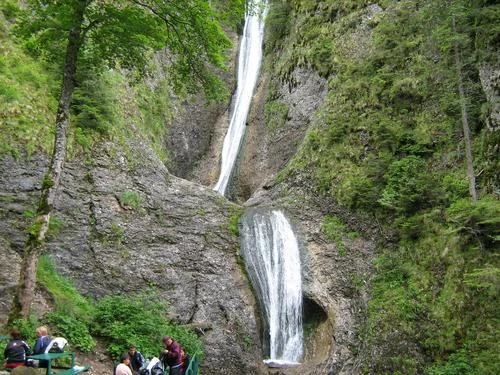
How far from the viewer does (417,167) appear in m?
16.4

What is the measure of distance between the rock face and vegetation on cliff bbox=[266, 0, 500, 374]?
4131 millimetres

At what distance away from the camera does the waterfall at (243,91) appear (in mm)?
26891

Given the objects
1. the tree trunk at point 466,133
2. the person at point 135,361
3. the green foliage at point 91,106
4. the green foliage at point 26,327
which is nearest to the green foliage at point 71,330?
the green foliage at point 26,327

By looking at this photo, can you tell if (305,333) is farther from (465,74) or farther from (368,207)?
(465,74)

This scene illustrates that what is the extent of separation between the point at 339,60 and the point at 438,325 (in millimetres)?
14367

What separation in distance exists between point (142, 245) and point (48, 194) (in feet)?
19.9

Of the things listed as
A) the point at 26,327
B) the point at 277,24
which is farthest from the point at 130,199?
the point at 277,24

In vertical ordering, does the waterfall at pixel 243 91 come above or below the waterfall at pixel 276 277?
above

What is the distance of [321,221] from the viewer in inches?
716

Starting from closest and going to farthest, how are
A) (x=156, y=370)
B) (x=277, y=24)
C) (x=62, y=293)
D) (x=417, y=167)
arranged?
(x=156, y=370) < (x=62, y=293) < (x=417, y=167) < (x=277, y=24)

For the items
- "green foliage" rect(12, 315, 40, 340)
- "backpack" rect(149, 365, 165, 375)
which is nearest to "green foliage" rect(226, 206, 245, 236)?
"green foliage" rect(12, 315, 40, 340)

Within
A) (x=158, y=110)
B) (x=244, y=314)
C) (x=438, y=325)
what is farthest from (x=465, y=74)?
(x=158, y=110)

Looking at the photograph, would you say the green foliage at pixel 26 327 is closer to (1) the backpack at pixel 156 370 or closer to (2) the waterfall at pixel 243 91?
(1) the backpack at pixel 156 370

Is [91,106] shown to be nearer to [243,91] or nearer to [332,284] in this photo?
[332,284]
